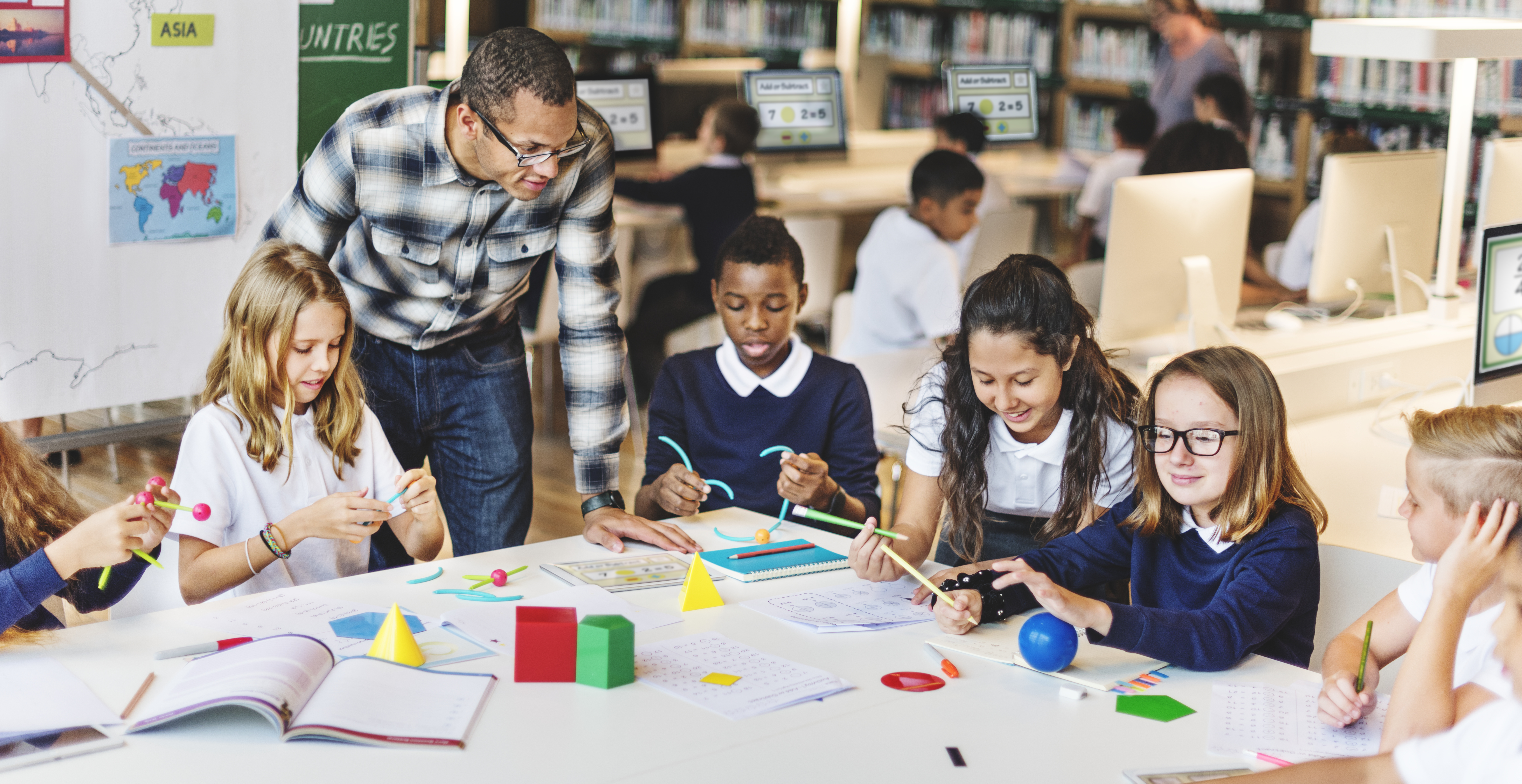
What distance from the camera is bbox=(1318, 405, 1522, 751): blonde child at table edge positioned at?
1376 millimetres

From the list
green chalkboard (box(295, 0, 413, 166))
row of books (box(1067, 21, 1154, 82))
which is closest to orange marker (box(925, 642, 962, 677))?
green chalkboard (box(295, 0, 413, 166))

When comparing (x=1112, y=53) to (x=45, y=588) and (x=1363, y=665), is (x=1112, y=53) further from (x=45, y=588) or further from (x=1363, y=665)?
(x=45, y=588)

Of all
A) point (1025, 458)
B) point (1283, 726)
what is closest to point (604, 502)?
point (1025, 458)

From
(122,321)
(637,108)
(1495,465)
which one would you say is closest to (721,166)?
(637,108)

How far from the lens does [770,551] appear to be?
2.03 metres

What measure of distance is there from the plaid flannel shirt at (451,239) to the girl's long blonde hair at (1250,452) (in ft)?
3.05

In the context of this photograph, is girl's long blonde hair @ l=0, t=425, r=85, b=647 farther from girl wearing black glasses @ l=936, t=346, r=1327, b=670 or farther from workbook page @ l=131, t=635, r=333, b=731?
girl wearing black glasses @ l=936, t=346, r=1327, b=670

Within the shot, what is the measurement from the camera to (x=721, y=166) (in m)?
5.20

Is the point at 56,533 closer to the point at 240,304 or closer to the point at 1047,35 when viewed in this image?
the point at 240,304

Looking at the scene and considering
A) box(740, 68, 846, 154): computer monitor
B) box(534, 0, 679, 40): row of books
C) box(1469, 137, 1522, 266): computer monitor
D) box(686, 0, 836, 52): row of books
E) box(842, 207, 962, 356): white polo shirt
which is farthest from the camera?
box(534, 0, 679, 40): row of books

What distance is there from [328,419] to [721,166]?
331 cm

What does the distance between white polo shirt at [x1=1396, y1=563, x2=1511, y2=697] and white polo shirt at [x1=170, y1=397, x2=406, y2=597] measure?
4.26 feet

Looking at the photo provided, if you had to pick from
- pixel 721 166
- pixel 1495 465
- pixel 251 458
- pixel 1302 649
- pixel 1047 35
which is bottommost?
pixel 1302 649

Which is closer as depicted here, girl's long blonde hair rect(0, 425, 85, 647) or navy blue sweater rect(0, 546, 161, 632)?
navy blue sweater rect(0, 546, 161, 632)
